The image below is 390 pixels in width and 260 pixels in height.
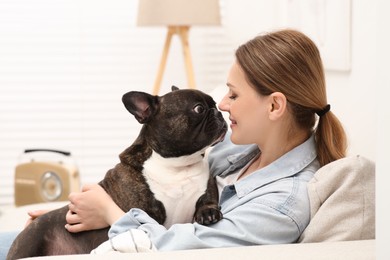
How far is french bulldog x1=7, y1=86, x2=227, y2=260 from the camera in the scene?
198cm

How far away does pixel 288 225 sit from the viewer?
1.73 metres

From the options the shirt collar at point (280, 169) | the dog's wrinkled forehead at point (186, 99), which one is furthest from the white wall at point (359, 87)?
the dog's wrinkled forehead at point (186, 99)

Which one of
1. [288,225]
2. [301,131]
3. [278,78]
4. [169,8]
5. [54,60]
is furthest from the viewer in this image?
[54,60]

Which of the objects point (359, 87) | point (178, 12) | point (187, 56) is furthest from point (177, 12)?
point (359, 87)

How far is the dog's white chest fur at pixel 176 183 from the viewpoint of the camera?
1.98 metres

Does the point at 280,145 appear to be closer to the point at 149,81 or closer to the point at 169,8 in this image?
the point at 169,8

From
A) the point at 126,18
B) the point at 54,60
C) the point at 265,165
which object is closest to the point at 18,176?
the point at 54,60

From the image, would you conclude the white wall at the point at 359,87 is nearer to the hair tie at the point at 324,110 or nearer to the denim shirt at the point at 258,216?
the hair tie at the point at 324,110

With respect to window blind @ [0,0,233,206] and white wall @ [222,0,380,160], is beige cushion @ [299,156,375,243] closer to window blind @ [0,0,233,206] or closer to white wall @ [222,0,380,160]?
white wall @ [222,0,380,160]

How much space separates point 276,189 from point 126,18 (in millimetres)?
3417

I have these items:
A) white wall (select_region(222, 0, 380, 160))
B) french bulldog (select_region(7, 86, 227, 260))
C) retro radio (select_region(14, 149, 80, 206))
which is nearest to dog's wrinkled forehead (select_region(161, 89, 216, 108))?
french bulldog (select_region(7, 86, 227, 260))

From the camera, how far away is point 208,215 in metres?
1.82

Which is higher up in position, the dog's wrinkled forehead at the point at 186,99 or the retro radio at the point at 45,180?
the dog's wrinkled forehead at the point at 186,99

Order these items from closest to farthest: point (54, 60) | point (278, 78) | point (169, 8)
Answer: point (278, 78) → point (169, 8) → point (54, 60)
